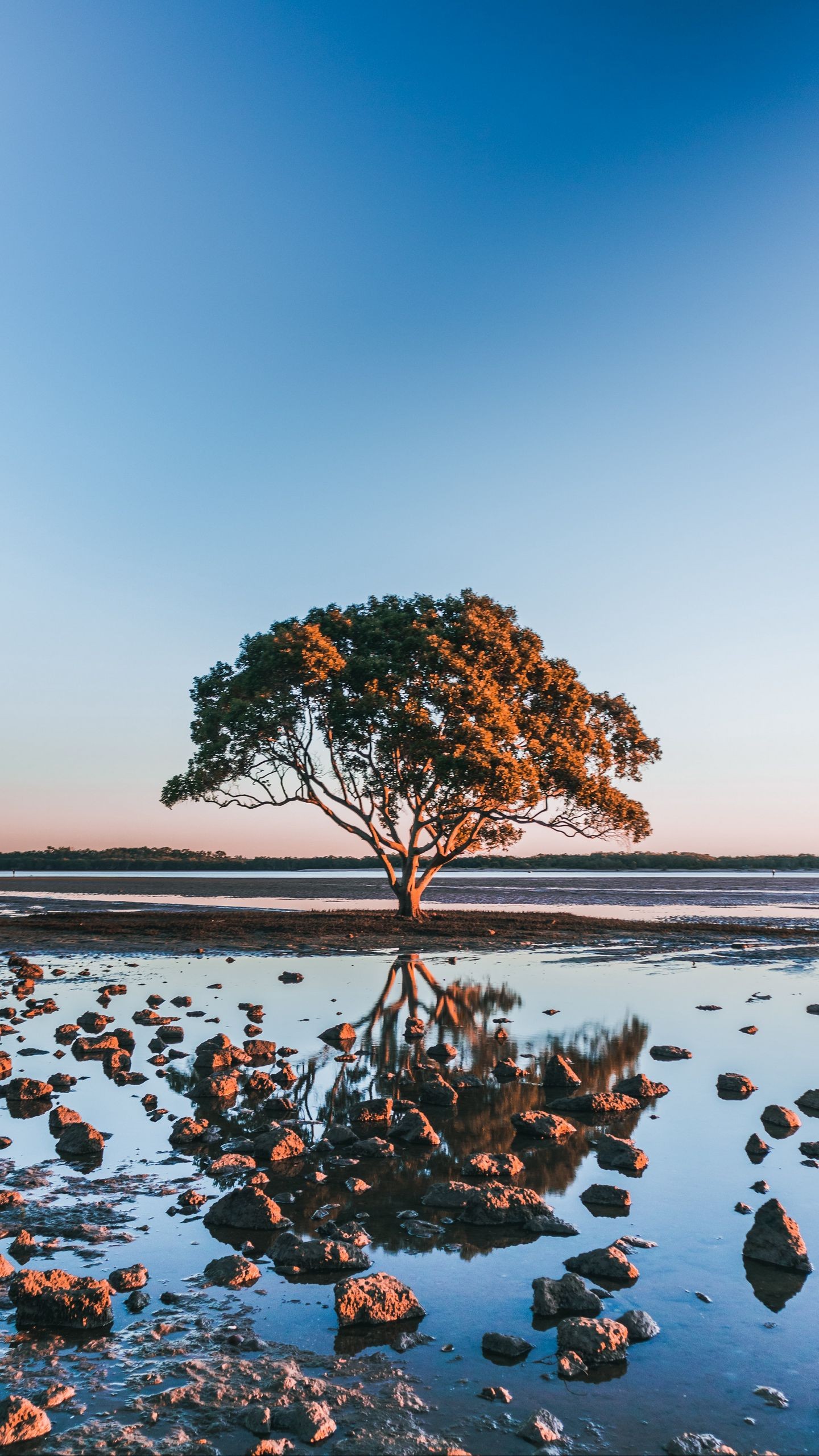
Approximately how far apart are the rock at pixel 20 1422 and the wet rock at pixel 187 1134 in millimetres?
4777

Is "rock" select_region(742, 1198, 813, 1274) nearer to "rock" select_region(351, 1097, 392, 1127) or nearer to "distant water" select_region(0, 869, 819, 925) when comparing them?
"rock" select_region(351, 1097, 392, 1127)

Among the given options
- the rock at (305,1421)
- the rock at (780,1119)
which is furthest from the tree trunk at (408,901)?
the rock at (305,1421)

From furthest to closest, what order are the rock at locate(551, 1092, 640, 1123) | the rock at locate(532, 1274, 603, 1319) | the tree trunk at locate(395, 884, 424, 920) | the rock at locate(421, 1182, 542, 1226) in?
the tree trunk at locate(395, 884, 424, 920), the rock at locate(551, 1092, 640, 1123), the rock at locate(421, 1182, 542, 1226), the rock at locate(532, 1274, 603, 1319)

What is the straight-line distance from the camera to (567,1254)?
6.40 metres

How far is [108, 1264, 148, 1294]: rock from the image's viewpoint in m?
5.81

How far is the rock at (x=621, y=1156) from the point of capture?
8.28 meters

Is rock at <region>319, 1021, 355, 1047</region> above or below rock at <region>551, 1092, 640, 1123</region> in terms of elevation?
below

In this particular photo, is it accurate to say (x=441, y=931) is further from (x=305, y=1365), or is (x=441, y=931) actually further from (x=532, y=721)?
(x=305, y=1365)

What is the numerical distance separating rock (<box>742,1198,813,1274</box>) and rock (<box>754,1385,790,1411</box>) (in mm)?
1647

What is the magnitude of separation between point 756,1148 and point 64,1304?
21.2ft

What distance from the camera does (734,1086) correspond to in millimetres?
11172

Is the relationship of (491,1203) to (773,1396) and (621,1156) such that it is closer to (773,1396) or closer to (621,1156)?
(621,1156)

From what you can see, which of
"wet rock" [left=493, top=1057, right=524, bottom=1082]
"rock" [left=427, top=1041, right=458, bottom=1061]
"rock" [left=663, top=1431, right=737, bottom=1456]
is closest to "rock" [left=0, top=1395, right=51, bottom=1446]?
"rock" [left=663, top=1431, right=737, bottom=1456]

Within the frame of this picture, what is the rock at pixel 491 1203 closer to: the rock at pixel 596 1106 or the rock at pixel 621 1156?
the rock at pixel 621 1156
